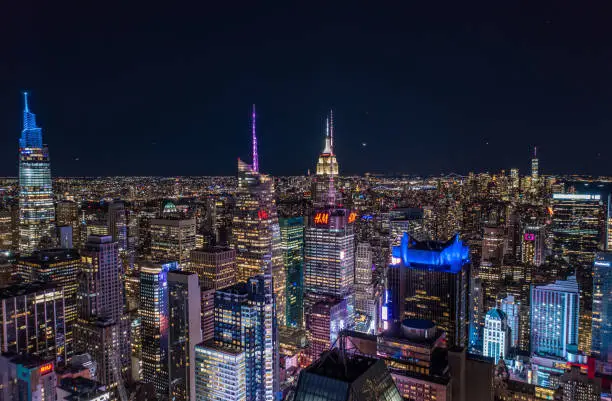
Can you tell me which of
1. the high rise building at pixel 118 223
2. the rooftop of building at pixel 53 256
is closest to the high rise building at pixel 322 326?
the rooftop of building at pixel 53 256

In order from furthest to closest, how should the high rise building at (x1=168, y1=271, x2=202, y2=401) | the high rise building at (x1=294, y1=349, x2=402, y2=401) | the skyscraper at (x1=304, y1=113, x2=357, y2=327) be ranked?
the skyscraper at (x1=304, y1=113, x2=357, y2=327)
the high rise building at (x1=168, y1=271, x2=202, y2=401)
the high rise building at (x1=294, y1=349, x2=402, y2=401)

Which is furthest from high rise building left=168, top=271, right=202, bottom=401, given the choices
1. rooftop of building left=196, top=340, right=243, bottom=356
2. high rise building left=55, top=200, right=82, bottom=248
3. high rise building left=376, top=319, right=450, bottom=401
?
high rise building left=55, top=200, right=82, bottom=248

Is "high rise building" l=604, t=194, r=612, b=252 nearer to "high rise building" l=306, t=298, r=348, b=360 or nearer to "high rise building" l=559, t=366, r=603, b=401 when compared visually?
"high rise building" l=559, t=366, r=603, b=401

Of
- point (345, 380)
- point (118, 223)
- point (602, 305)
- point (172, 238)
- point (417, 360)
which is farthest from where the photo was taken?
point (118, 223)

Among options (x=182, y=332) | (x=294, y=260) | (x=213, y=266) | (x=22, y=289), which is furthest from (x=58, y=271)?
(x=294, y=260)

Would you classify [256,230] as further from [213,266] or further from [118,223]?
[118,223]

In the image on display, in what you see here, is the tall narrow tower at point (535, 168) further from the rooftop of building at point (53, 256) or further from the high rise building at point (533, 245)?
the rooftop of building at point (53, 256)
